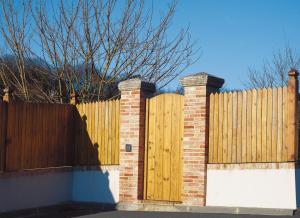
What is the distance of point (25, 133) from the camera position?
11891 millimetres

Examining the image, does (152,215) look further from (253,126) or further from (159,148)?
(253,126)

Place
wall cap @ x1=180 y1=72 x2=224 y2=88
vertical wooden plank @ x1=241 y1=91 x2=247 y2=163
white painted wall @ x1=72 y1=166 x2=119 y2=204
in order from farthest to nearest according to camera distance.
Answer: white painted wall @ x1=72 y1=166 x2=119 y2=204
wall cap @ x1=180 y1=72 x2=224 y2=88
vertical wooden plank @ x1=241 y1=91 x2=247 y2=163

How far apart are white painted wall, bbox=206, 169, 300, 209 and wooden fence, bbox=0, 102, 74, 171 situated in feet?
12.7

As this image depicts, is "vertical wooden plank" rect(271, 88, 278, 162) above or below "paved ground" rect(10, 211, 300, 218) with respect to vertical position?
above

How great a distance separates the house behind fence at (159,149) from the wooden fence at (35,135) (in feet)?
0.07

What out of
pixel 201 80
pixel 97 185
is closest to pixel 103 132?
pixel 97 185

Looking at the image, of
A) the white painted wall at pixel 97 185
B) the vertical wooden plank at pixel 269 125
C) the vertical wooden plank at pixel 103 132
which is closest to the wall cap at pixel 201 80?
the vertical wooden plank at pixel 269 125

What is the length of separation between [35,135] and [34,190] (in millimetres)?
1205

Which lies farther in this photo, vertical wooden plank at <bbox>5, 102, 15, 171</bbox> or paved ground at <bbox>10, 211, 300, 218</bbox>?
vertical wooden plank at <bbox>5, 102, 15, 171</bbox>

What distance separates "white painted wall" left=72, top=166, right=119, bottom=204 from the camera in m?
12.2

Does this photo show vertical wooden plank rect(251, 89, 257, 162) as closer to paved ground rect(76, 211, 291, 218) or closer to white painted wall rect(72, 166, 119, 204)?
paved ground rect(76, 211, 291, 218)

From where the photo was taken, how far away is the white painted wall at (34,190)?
1123 centimetres

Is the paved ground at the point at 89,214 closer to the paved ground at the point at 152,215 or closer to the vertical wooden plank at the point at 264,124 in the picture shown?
the paved ground at the point at 152,215

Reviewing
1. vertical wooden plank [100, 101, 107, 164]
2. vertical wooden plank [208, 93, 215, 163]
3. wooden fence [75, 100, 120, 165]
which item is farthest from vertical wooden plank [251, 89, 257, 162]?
vertical wooden plank [100, 101, 107, 164]
